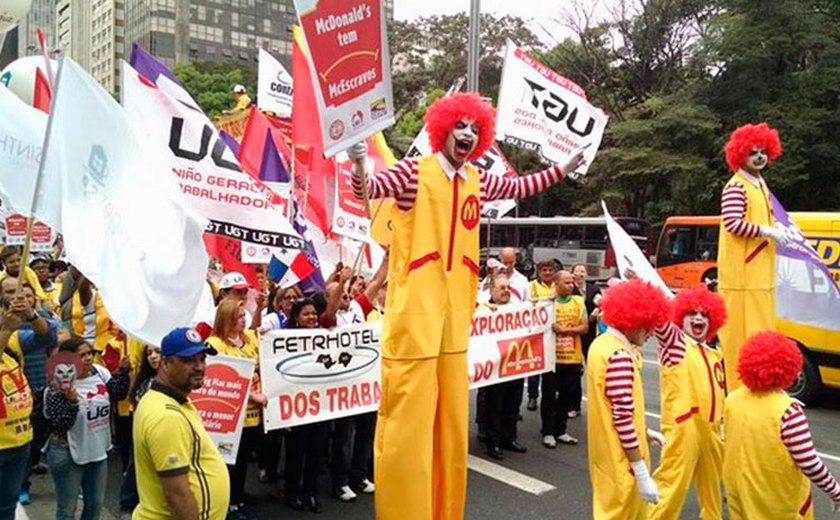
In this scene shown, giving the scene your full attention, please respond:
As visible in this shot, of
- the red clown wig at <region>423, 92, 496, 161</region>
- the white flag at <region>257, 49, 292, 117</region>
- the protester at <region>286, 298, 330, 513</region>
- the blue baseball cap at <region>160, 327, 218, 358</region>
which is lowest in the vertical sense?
the protester at <region>286, 298, 330, 513</region>

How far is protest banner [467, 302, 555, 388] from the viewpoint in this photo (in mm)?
7312

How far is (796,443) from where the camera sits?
405 cm

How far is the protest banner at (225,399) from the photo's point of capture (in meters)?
5.15

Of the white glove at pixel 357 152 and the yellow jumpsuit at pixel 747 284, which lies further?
the yellow jumpsuit at pixel 747 284

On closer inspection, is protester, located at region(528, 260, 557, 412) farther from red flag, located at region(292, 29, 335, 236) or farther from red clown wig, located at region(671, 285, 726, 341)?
red clown wig, located at region(671, 285, 726, 341)

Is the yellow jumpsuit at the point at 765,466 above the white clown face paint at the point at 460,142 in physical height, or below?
below

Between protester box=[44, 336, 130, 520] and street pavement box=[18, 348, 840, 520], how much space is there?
3.24 ft

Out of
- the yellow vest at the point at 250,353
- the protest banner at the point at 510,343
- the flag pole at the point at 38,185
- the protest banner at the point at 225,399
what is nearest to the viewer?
the flag pole at the point at 38,185

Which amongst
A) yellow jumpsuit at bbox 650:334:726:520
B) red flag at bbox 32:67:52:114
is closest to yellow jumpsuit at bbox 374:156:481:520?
yellow jumpsuit at bbox 650:334:726:520

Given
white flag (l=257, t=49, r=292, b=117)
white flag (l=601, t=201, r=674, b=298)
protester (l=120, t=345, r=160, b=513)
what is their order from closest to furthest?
protester (l=120, t=345, r=160, b=513) < white flag (l=601, t=201, r=674, b=298) < white flag (l=257, t=49, r=292, b=117)

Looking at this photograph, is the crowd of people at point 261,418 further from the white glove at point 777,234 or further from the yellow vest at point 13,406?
the white glove at point 777,234

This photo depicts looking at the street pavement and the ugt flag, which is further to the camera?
the ugt flag

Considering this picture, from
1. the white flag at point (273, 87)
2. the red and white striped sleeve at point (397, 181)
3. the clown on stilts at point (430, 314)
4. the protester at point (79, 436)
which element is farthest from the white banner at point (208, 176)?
the white flag at point (273, 87)

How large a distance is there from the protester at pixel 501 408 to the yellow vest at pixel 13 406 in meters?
4.22
